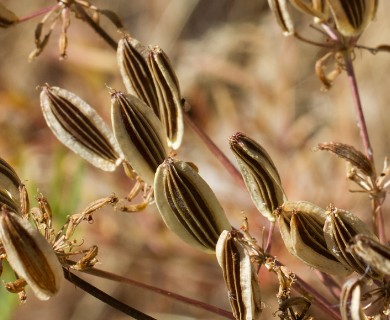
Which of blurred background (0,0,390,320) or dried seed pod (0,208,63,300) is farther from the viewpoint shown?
blurred background (0,0,390,320)

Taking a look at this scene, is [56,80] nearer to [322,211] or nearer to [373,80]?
[373,80]

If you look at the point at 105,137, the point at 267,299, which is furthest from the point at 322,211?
the point at 267,299

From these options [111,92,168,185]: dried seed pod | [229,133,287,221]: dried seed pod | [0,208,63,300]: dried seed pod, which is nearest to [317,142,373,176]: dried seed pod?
[229,133,287,221]: dried seed pod

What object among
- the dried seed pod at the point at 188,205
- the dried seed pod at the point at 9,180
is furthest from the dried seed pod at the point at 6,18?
the dried seed pod at the point at 188,205

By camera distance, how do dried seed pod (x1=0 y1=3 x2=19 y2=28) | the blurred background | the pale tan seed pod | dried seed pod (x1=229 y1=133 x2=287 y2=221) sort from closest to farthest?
1. the pale tan seed pod
2. dried seed pod (x1=229 y1=133 x2=287 y2=221)
3. dried seed pod (x1=0 y1=3 x2=19 y2=28)
4. the blurred background

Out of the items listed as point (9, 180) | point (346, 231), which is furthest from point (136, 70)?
point (346, 231)

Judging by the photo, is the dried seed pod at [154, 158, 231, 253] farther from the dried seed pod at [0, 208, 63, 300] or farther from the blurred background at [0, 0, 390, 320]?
the blurred background at [0, 0, 390, 320]

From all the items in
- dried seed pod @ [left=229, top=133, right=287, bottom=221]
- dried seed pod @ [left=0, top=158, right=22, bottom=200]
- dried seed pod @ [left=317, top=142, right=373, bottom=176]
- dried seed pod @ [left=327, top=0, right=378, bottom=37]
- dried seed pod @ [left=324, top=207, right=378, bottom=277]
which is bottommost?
dried seed pod @ [left=0, top=158, right=22, bottom=200]
